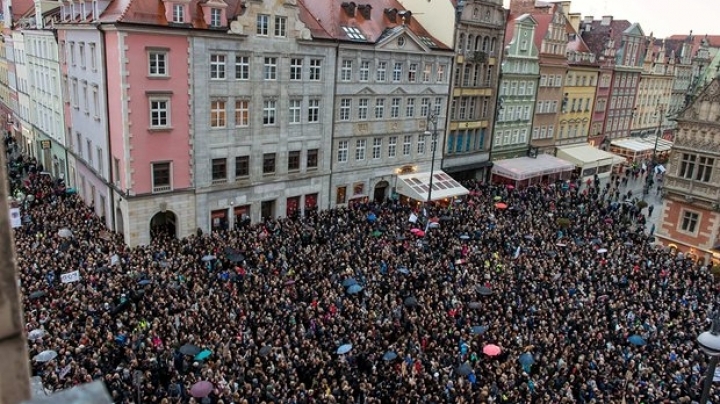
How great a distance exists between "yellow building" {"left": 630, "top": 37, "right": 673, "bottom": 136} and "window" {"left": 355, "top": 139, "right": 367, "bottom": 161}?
43.3 m

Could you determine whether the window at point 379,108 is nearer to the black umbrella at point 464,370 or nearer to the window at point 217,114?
the window at point 217,114

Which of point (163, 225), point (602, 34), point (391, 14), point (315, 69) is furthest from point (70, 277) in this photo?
point (602, 34)

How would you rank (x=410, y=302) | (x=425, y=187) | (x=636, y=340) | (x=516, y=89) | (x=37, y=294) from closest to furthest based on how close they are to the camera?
(x=37, y=294) → (x=636, y=340) → (x=410, y=302) → (x=425, y=187) → (x=516, y=89)

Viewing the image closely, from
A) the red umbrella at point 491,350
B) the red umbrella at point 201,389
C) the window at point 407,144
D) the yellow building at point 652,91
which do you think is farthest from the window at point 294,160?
the yellow building at point 652,91

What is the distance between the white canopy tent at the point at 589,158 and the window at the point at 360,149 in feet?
85.6

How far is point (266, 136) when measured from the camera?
3400 centimetres

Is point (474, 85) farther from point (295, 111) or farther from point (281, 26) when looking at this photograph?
point (281, 26)

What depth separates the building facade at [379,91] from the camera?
123ft

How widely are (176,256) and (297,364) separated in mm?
11680

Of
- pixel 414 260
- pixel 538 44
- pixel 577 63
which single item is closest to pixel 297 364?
pixel 414 260

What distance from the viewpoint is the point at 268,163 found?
34.8m

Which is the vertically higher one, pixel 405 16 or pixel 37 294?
pixel 405 16

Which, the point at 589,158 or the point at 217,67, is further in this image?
the point at 589,158

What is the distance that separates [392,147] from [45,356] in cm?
2931
